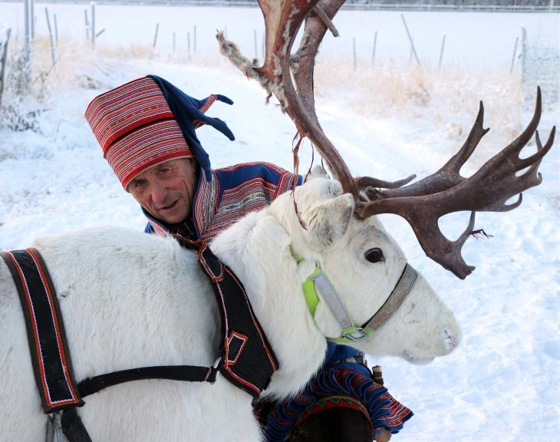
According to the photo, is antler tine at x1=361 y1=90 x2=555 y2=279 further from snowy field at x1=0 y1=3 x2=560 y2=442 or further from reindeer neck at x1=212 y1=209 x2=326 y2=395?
snowy field at x1=0 y1=3 x2=560 y2=442

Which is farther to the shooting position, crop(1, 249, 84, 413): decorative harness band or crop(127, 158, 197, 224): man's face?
crop(127, 158, 197, 224): man's face

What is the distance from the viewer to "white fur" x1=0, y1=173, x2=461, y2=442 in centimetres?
187

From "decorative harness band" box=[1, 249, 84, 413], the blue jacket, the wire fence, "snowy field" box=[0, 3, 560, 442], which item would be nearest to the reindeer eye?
the blue jacket

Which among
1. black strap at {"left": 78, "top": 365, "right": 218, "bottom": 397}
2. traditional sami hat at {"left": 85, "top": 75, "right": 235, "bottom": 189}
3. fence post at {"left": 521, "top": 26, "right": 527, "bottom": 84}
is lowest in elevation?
fence post at {"left": 521, "top": 26, "right": 527, "bottom": 84}

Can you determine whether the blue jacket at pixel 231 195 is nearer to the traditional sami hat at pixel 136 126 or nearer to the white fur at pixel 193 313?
the traditional sami hat at pixel 136 126

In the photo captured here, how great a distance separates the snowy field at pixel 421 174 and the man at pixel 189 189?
1.21 metres

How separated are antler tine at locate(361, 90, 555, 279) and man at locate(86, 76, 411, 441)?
2.34ft

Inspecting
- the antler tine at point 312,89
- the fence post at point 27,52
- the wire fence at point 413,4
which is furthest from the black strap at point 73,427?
the wire fence at point 413,4

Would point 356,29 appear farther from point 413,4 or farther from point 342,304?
point 342,304

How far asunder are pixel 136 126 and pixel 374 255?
1316 mm

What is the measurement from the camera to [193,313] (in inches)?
82.0

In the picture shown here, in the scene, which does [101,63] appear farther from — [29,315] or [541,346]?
[29,315]

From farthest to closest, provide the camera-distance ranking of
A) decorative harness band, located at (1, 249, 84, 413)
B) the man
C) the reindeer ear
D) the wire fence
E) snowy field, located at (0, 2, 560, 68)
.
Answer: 1. the wire fence
2. snowy field, located at (0, 2, 560, 68)
3. the man
4. the reindeer ear
5. decorative harness band, located at (1, 249, 84, 413)

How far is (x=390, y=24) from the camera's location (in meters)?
33.9
